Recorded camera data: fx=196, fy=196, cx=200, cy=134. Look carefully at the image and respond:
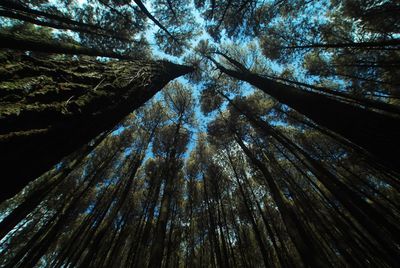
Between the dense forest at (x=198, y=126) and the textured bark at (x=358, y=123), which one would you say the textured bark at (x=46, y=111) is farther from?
the textured bark at (x=358, y=123)

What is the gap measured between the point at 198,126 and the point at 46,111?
13242mm

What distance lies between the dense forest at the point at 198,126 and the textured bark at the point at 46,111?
0.01m

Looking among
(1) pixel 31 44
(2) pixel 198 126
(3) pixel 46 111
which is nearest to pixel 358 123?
(3) pixel 46 111

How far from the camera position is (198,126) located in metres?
14.5

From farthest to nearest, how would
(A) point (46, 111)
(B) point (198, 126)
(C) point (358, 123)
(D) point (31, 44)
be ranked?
(B) point (198, 126) → (D) point (31, 44) → (C) point (358, 123) → (A) point (46, 111)

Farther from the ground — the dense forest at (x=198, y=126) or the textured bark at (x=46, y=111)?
the dense forest at (x=198, y=126)

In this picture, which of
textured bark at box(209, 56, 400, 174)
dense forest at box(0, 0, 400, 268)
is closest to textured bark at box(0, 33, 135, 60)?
dense forest at box(0, 0, 400, 268)

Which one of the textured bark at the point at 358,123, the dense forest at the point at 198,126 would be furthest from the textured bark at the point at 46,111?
the textured bark at the point at 358,123

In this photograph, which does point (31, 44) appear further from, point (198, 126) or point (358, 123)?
point (198, 126)

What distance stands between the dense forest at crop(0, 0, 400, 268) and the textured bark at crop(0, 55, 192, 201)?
10 millimetres

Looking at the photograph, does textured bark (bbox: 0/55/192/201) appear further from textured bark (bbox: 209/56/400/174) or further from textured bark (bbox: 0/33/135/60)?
textured bark (bbox: 209/56/400/174)

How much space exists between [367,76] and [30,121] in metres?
11.2

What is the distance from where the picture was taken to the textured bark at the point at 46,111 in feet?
3.48

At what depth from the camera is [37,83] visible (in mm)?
1449
